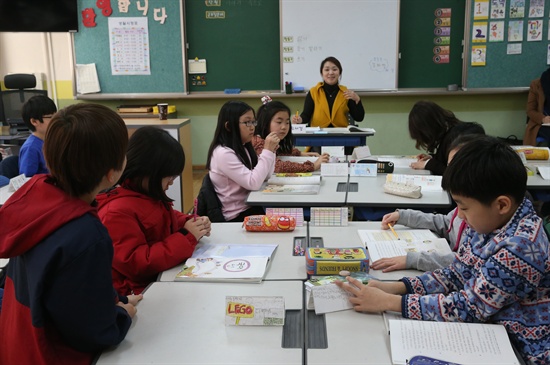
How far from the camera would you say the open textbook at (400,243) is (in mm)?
1876

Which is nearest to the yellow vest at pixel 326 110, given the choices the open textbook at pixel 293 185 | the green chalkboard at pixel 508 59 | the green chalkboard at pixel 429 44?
the green chalkboard at pixel 429 44

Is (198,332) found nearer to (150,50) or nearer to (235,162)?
(235,162)

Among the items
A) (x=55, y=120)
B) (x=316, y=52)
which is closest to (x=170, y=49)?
(x=316, y=52)

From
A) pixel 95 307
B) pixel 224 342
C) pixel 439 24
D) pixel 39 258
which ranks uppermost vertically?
pixel 439 24

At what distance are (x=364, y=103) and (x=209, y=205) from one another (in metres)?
3.83

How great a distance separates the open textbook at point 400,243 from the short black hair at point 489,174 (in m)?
0.52

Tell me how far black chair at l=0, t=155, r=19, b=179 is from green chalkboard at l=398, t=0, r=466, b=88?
4.23 metres

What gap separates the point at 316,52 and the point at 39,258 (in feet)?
17.4

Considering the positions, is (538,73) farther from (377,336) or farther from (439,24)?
(377,336)

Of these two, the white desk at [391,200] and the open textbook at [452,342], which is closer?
the open textbook at [452,342]

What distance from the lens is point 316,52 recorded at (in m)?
6.09

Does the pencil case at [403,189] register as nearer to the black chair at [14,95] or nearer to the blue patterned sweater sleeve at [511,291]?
the blue patterned sweater sleeve at [511,291]

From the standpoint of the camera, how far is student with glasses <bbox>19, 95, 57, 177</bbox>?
3.45 meters

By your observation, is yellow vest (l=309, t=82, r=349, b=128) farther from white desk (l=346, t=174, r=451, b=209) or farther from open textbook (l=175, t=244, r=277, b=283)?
open textbook (l=175, t=244, r=277, b=283)
